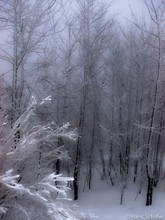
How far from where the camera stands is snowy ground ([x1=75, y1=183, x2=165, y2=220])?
612 inches

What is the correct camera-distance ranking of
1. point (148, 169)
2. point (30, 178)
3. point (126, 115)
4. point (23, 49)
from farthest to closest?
1. point (126, 115)
2. point (148, 169)
3. point (23, 49)
4. point (30, 178)

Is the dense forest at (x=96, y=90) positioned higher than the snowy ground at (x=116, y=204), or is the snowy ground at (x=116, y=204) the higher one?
the dense forest at (x=96, y=90)

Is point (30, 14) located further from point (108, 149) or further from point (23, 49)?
point (108, 149)

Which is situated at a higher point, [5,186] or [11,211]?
[5,186]

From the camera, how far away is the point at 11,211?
680 centimetres

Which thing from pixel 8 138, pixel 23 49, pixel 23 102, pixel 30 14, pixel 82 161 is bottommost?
pixel 82 161

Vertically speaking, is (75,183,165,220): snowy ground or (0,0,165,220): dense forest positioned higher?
(0,0,165,220): dense forest

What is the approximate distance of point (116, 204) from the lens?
56.3 feet

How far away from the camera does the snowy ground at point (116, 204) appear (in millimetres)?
15539

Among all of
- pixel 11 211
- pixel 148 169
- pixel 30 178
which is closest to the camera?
pixel 11 211

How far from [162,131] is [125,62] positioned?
14.3 ft

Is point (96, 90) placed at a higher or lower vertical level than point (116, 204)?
higher

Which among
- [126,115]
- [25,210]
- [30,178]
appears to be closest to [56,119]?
[126,115]

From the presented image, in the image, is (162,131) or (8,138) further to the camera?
(162,131)
